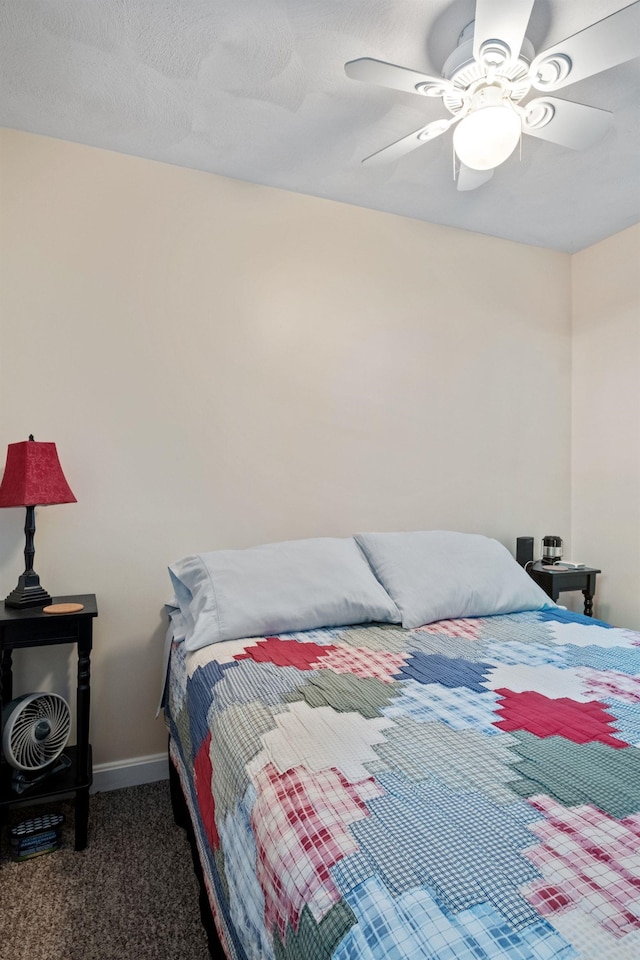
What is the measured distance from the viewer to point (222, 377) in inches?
99.9

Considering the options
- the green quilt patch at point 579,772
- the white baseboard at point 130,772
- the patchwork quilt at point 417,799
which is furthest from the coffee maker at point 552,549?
the white baseboard at point 130,772

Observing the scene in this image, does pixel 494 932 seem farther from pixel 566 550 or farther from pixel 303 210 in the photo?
pixel 566 550

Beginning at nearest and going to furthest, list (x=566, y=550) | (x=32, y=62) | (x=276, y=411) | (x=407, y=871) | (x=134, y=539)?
(x=407, y=871), (x=32, y=62), (x=134, y=539), (x=276, y=411), (x=566, y=550)

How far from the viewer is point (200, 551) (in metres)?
2.48

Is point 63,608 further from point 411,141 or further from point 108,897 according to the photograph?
point 411,141

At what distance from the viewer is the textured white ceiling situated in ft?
5.34

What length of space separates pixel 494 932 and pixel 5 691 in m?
1.92

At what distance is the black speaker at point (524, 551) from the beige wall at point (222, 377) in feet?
A: 0.38

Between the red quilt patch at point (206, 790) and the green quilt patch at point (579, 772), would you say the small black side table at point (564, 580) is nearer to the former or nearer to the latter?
the green quilt patch at point (579, 772)

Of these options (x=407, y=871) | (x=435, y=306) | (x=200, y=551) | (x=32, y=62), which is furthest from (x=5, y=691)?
(x=435, y=306)

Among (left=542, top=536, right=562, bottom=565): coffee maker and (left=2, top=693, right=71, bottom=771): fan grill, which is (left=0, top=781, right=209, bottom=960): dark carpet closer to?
(left=2, top=693, right=71, bottom=771): fan grill

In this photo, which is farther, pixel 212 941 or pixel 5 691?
pixel 5 691

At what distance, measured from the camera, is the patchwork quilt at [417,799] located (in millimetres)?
708

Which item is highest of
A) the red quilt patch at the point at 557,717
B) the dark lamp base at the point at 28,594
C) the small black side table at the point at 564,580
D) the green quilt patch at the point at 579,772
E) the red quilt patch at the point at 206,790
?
the dark lamp base at the point at 28,594
